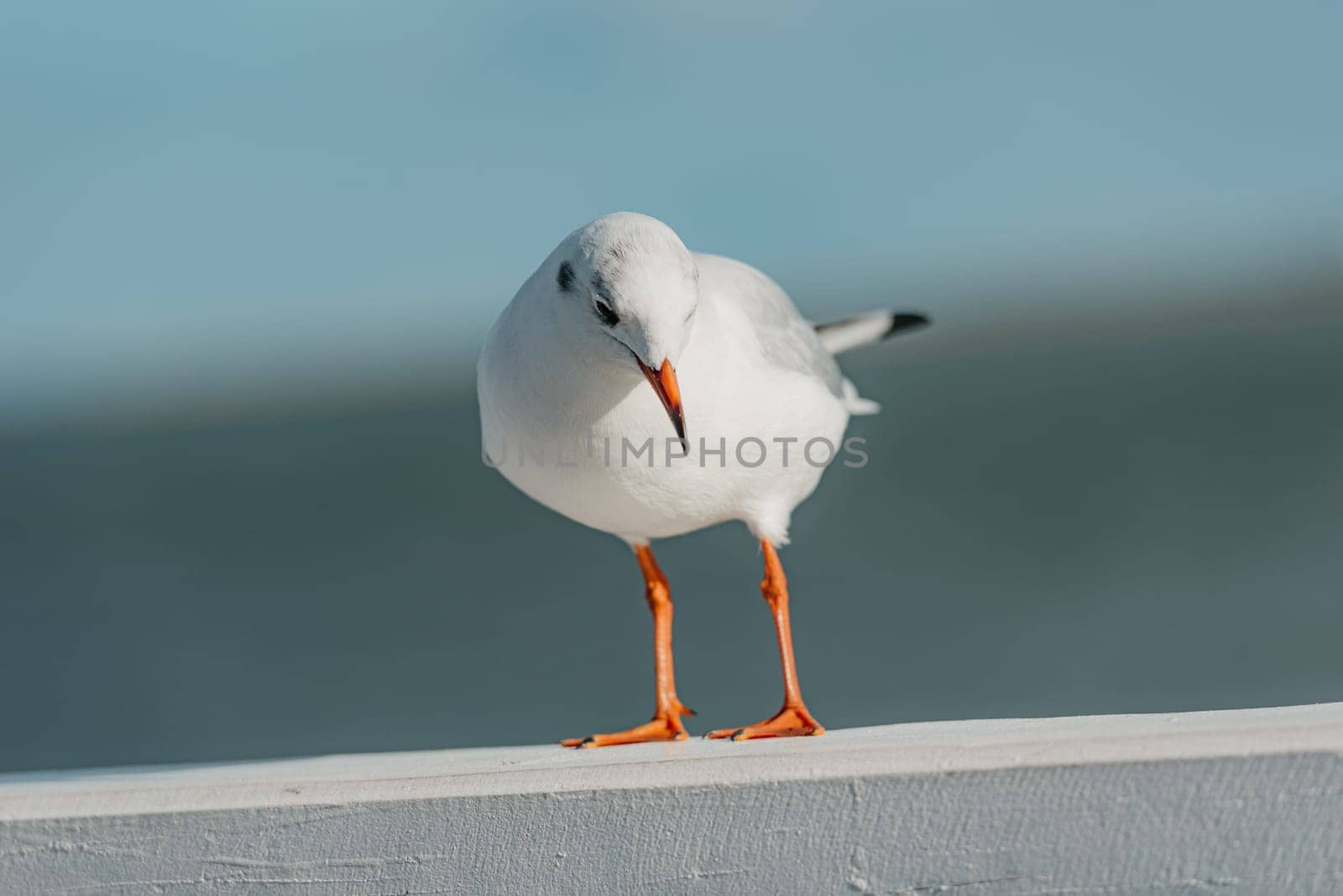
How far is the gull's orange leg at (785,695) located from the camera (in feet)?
8.76

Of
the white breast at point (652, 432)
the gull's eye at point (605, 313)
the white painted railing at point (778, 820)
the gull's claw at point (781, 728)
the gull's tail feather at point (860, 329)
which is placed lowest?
the gull's claw at point (781, 728)

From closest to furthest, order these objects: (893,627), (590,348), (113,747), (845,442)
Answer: (590,348) → (845,442) → (113,747) → (893,627)

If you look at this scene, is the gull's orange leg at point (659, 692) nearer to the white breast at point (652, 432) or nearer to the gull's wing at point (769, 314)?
the white breast at point (652, 432)

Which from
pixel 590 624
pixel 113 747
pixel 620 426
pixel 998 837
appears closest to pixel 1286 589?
pixel 590 624

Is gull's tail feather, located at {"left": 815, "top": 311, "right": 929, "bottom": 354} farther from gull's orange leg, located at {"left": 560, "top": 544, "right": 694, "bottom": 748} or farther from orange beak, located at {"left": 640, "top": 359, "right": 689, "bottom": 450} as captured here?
orange beak, located at {"left": 640, "top": 359, "right": 689, "bottom": 450}

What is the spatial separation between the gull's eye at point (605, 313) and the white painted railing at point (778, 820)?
28.6 inches

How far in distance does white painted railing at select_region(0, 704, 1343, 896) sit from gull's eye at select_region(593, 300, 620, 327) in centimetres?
73

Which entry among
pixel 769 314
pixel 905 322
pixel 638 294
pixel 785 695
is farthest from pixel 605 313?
pixel 905 322

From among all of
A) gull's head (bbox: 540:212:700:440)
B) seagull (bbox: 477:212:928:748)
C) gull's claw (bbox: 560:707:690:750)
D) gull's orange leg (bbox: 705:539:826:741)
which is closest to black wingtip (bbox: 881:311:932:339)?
seagull (bbox: 477:212:928:748)

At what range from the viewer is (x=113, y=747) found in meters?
8.41

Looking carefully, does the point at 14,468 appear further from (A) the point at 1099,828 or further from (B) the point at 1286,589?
(A) the point at 1099,828

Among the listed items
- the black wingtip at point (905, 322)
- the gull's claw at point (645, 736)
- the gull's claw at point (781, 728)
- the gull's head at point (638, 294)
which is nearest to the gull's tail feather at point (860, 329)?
the black wingtip at point (905, 322)

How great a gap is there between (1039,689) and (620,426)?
649 cm

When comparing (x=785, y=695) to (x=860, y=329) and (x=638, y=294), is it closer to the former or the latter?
(x=638, y=294)
